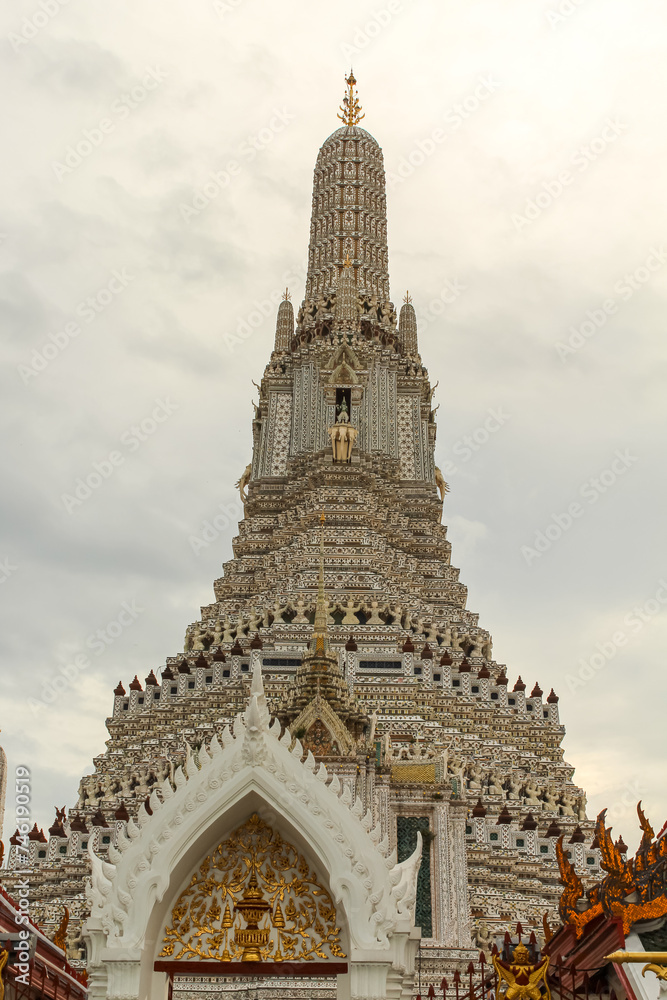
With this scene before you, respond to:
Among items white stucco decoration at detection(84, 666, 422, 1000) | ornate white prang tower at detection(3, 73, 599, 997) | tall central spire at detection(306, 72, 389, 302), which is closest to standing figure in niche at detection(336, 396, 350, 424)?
ornate white prang tower at detection(3, 73, 599, 997)

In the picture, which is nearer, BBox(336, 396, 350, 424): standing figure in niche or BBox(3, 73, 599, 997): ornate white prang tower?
BBox(3, 73, 599, 997): ornate white prang tower

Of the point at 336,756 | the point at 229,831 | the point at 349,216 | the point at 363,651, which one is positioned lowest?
the point at 229,831

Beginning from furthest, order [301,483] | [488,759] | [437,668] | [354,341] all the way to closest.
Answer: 1. [354,341]
2. [301,483]
3. [437,668]
4. [488,759]

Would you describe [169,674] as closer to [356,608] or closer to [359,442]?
[356,608]

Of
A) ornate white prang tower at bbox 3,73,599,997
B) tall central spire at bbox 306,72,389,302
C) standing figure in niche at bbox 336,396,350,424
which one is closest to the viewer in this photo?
ornate white prang tower at bbox 3,73,599,997

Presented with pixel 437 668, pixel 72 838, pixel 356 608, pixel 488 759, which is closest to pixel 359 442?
pixel 356 608

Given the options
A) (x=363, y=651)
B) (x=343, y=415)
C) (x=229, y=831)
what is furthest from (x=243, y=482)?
(x=229, y=831)

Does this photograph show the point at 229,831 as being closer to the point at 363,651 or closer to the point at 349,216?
the point at 363,651

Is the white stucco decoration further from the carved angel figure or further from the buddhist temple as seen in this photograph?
the carved angel figure

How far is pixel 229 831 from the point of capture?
1327 centimetres

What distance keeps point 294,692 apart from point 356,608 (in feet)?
58.7

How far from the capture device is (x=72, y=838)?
3878cm

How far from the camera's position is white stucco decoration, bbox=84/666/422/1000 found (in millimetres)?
12328

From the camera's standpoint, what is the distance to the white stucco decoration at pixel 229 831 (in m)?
12.3
